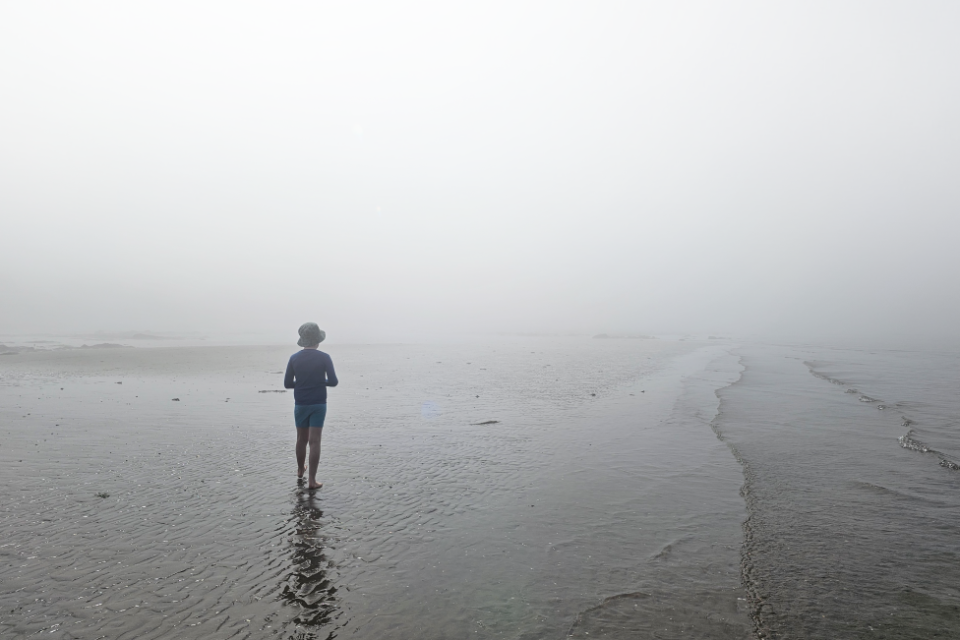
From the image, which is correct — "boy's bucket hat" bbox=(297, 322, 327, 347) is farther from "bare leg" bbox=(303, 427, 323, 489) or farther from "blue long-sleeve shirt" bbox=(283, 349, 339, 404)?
"bare leg" bbox=(303, 427, 323, 489)

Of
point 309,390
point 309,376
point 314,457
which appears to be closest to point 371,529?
point 314,457

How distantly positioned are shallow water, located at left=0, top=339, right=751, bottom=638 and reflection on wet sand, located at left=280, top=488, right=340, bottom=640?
0.08 ft

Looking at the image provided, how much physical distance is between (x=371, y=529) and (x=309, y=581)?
154 centimetres

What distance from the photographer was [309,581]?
17.2ft

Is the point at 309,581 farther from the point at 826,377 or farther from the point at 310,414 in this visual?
the point at 826,377

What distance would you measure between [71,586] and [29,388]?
22.8 meters

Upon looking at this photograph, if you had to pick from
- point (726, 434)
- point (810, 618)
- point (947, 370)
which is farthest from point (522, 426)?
point (947, 370)

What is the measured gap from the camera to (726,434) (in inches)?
527

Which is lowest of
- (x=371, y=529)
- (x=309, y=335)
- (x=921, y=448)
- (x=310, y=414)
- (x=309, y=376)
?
(x=921, y=448)

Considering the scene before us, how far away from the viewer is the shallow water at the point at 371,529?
4625 millimetres

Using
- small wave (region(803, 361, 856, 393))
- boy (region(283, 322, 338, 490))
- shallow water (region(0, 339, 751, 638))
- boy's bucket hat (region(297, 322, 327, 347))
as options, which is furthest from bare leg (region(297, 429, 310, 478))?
small wave (region(803, 361, 856, 393))

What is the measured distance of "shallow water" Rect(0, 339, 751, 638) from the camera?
182 inches

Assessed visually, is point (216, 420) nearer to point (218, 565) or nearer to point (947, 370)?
point (218, 565)

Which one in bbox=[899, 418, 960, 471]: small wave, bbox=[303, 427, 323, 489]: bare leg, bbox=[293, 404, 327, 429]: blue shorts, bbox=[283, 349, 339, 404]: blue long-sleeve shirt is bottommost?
bbox=[899, 418, 960, 471]: small wave
